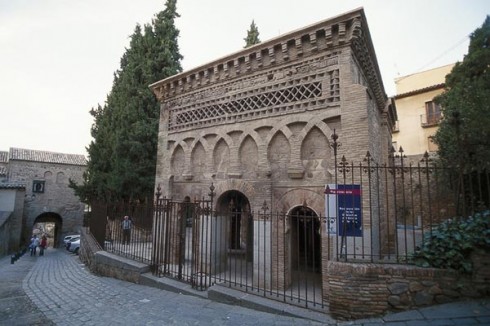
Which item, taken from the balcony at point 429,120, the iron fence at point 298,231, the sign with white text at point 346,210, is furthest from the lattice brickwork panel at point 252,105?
the balcony at point 429,120

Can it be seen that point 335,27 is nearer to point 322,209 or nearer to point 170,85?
point 322,209

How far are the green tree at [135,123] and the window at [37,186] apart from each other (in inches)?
515

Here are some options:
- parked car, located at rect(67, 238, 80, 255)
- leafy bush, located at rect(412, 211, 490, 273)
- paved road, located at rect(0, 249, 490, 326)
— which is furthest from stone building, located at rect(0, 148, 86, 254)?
leafy bush, located at rect(412, 211, 490, 273)

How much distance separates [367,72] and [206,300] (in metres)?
7.60

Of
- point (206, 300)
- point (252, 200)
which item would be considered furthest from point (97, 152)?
point (206, 300)

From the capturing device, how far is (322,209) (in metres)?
7.31

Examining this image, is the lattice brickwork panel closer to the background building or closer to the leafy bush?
the leafy bush

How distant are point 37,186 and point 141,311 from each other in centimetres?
2882

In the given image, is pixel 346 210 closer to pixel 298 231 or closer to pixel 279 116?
pixel 298 231

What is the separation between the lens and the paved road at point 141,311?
4.29 m

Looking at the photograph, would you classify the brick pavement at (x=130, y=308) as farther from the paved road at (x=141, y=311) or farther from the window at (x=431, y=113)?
the window at (x=431, y=113)

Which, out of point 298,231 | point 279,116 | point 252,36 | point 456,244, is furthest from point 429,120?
A: point 456,244

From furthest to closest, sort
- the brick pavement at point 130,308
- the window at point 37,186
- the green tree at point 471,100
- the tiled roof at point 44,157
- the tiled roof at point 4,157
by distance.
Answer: the tiled roof at point 4,157 → the window at point 37,186 → the tiled roof at point 44,157 → the green tree at point 471,100 → the brick pavement at point 130,308

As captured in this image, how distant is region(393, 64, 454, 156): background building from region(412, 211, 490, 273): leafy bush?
20.7 metres
